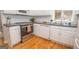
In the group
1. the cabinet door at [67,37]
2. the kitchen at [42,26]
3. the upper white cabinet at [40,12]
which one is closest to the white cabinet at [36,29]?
the kitchen at [42,26]

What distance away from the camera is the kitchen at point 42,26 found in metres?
0.66

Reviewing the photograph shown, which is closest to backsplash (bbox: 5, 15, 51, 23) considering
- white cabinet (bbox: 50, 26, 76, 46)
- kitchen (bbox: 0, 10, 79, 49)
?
kitchen (bbox: 0, 10, 79, 49)

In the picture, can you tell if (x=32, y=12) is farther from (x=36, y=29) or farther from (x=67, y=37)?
(x=67, y=37)

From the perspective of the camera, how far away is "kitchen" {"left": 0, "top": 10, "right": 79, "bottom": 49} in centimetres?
66

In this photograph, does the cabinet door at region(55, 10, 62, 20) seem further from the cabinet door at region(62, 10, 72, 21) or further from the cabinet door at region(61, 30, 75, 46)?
the cabinet door at region(61, 30, 75, 46)

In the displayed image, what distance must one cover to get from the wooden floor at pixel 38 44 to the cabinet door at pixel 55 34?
0.05 m

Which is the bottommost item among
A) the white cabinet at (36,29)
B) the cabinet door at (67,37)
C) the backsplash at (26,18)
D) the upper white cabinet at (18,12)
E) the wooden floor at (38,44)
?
the wooden floor at (38,44)

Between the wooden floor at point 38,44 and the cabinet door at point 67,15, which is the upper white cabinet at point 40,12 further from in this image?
the wooden floor at point 38,44

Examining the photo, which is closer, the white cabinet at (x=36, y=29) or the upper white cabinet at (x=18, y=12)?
the upper white cabinet at (x=18, y=12)

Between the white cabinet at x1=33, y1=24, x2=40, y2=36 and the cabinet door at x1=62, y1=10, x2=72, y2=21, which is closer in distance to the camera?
the cabinet door at x1=62, y1=10, x2=72, y2=21

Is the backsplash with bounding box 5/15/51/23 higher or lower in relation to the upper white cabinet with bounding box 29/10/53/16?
lower

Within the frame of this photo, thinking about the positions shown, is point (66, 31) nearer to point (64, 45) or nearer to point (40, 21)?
point (64, 45)
